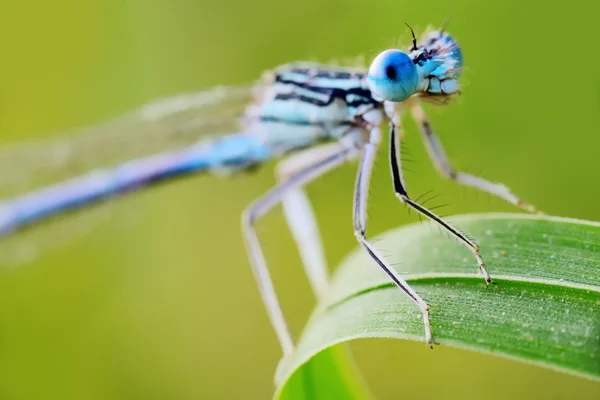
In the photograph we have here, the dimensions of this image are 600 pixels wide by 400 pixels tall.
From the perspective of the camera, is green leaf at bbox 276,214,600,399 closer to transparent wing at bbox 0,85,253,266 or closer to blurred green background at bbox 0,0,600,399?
transparent wing at bbox 0,85,253,266

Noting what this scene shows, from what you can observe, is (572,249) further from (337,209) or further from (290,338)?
(337,209)

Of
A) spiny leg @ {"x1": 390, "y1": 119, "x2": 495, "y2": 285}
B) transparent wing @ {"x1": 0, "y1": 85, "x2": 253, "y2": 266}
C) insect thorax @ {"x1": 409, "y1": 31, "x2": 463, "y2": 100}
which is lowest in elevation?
spiny leg @ {"x1": 390, "y1": 119, "x2": 495, "y2": 285}

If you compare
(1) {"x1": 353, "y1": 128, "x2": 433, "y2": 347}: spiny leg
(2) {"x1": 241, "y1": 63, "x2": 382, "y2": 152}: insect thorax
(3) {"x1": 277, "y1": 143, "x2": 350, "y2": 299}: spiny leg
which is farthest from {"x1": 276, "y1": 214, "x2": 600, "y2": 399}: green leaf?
(3) {"x1": 277, "y1": 143, "x2": 350, "y2": 299}: spiny leg

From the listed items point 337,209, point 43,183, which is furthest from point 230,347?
point 43,183

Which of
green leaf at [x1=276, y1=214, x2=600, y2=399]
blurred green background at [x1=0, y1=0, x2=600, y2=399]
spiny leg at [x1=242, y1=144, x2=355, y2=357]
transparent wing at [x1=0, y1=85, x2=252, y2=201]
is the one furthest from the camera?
blurred green background at [x1=0, y1=0, x2=600, y2=399]

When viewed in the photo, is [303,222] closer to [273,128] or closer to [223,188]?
[273,128]

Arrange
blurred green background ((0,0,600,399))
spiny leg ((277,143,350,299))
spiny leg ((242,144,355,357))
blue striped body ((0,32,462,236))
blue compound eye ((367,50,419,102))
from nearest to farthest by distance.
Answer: blue compound eye ((367,50,419,102))
blue striped body ((0,32,462,236))
spiny leg ((242,144,355,357))
spiny leg ((277,143,350,299))
blurred green background ((0,0,600,399))

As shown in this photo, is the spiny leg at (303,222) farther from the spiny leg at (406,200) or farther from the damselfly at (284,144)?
the spiny leg at (406,200)

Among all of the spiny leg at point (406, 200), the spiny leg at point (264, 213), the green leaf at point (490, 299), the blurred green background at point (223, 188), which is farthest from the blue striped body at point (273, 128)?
the green leaf at point (490, 299)
